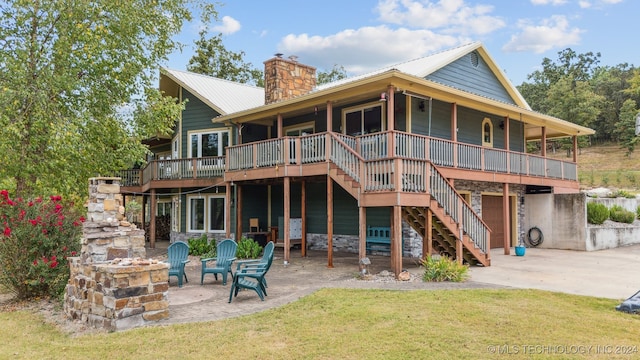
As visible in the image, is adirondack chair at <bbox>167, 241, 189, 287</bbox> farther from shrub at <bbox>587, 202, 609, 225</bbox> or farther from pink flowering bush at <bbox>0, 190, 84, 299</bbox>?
shrub at <bbox>587, 202, 609, 225</bbox>

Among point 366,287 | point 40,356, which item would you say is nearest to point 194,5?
point 366,287

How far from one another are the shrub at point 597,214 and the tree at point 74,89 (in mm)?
16558

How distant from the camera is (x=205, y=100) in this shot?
19109 mm

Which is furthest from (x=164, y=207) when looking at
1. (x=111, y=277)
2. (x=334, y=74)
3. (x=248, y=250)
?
(x=334, y=74)

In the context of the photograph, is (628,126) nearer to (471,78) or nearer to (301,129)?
(471,78)

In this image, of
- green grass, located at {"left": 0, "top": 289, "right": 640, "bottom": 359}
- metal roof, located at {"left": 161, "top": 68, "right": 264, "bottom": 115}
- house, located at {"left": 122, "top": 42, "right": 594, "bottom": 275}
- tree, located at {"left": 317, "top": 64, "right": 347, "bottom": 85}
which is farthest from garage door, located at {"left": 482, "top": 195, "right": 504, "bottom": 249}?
tree, located at {"left": 317, "top": 64, "right": 347, "bottom": 85}

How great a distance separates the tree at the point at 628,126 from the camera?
130ft

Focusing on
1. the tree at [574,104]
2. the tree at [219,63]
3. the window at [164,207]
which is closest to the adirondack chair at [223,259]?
the window at [164,207]

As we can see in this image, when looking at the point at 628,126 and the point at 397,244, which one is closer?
the point at 397,244

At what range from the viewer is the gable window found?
17.4 m

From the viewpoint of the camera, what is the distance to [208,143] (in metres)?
19.9

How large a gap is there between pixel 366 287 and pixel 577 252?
409 inches

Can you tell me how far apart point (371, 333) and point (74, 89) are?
12.8m

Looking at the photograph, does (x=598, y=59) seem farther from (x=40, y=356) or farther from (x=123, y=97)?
(x=40, y=356)
